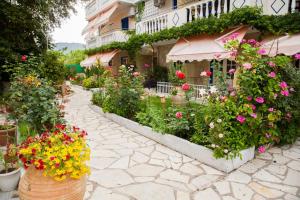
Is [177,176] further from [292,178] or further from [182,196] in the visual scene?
[292,178]

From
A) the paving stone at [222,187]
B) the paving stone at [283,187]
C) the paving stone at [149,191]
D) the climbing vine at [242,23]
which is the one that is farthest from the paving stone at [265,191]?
the climbing vine at [242,23]

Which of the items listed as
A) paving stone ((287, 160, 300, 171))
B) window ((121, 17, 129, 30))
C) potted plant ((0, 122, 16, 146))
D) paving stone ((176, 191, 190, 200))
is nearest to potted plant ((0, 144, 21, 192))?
potted plant ((0, 122, 16, 146))

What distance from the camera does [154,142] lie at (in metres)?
6.77

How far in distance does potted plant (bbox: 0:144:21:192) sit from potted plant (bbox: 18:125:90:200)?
1.01 metres

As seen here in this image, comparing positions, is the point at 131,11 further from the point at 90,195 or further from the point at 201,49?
the point at 90,195

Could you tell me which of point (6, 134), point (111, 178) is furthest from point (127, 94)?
point (111, 178)

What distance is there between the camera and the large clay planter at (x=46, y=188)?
300cm

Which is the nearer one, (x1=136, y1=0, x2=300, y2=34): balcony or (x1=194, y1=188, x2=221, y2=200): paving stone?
(x1=194, y1=188, x2=221, y2=200): paving stone

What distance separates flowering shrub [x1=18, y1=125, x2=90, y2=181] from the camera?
9.77 ft

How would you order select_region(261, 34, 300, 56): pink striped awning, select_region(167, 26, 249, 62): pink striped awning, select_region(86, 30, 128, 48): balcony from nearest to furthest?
select_region(261, 34, 300, 56): pink striped awning → select_region(167, 26, 249, 62): pink striped awning → select_region(86, 30, 128, 48): balcony

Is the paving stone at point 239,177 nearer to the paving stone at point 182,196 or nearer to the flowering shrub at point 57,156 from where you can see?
the paving stone at point 182,196

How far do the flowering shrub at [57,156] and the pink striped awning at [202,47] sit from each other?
721 cm

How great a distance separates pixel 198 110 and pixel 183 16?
27.5 ft

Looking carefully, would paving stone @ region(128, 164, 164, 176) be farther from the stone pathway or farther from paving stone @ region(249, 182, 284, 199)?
paving stone @ region(249, 182, 284, 199)
